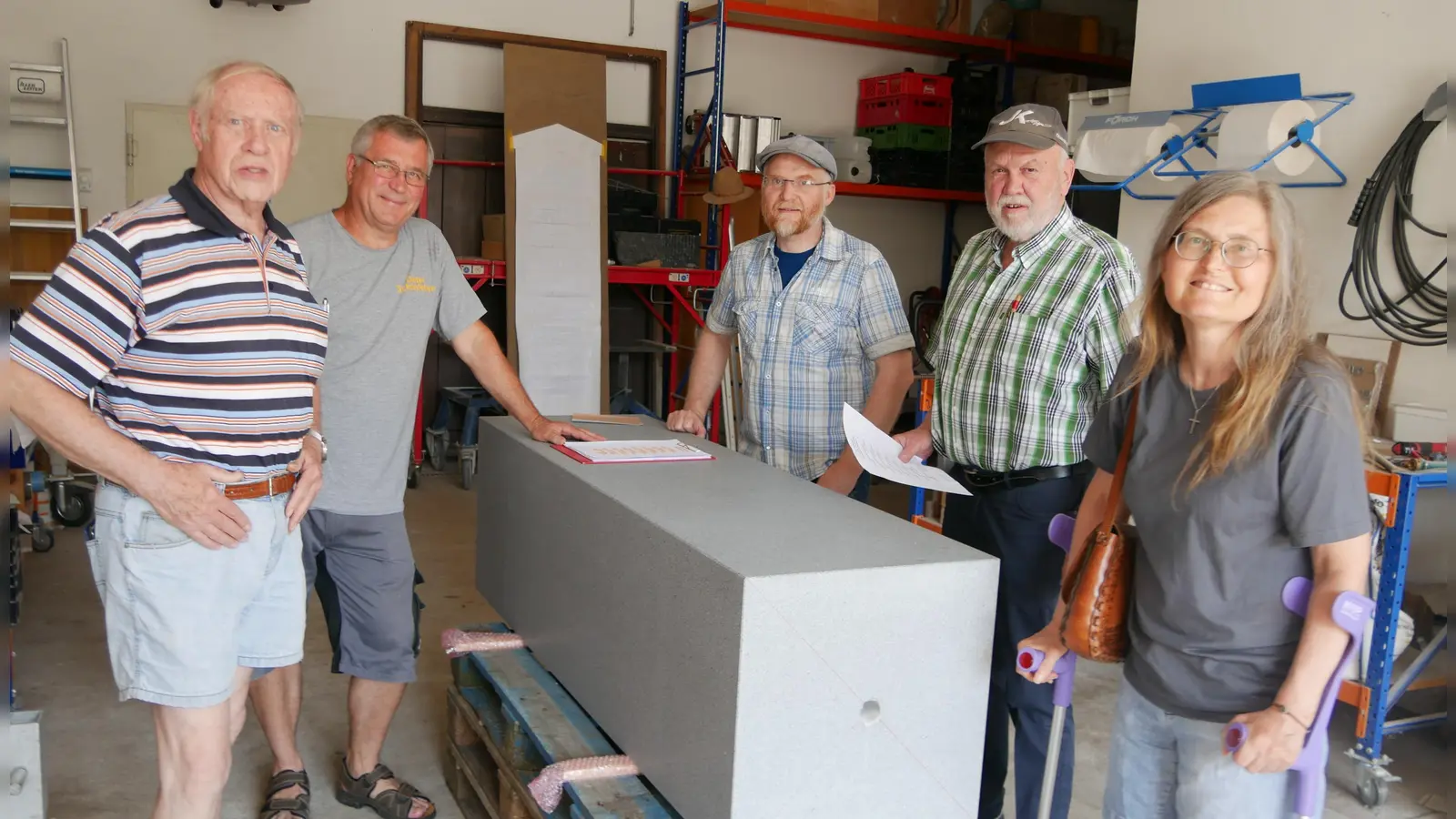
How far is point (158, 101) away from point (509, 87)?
191 cm

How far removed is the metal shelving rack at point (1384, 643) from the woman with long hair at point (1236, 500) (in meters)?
1.75

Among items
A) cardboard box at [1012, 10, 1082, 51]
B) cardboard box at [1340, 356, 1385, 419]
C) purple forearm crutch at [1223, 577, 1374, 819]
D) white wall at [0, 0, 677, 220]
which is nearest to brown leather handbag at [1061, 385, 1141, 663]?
purple forearm crutch at [1223, 577, 1374, 819]

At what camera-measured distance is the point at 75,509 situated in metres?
4.80

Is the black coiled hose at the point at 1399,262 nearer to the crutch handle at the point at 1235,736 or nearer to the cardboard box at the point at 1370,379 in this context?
the cardboard box at the point at 1370,379

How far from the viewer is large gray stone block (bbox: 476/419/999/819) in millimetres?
1583

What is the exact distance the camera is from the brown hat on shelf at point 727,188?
653cm

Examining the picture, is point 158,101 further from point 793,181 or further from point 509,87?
point 793,181

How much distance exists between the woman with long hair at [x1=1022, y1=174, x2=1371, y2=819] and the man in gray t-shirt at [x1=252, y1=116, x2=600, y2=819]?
139 cm

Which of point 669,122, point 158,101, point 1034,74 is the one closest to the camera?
point 158,101

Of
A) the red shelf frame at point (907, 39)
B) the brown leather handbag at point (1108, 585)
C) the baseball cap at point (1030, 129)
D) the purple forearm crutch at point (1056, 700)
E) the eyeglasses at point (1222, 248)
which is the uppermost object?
the red shelf frame at point (907, 39)

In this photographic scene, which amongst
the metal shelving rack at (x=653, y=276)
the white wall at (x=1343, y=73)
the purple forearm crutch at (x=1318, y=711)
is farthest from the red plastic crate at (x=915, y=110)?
the purple forearm crutch at (x=1318, y=711)

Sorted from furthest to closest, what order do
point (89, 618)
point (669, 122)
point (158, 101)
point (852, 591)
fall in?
1. point (669, 122)
2. point (158, 101)
3. point (89, 618)
4. point (852, 591)

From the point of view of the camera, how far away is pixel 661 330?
7.67m

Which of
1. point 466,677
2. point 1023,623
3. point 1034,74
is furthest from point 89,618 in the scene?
point 1034,74
